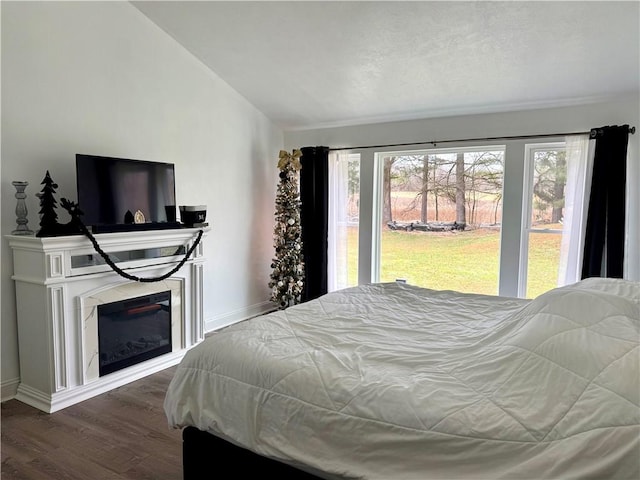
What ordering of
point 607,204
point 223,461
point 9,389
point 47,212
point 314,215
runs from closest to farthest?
point 223,461 < point 47,212 < point 9,389 < point 607,204 < point 314,215

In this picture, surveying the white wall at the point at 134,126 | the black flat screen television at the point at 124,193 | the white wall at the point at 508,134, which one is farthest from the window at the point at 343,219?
the black flat screen television at the point at 124,193

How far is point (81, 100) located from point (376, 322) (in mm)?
2971

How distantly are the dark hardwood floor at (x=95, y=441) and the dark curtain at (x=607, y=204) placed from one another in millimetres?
3712

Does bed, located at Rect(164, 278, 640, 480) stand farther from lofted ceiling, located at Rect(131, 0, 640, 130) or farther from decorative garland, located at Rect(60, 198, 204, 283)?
lofted ceiling, located at Rect(131, 0, 640, 130)

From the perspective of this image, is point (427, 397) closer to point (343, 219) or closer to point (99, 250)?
point (99, 250)

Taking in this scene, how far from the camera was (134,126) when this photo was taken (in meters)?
3.79

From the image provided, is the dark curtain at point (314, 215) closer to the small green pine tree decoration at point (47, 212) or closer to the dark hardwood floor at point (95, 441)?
the dark hardwood floor at point (95, 441)

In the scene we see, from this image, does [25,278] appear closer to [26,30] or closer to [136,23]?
[26,30]

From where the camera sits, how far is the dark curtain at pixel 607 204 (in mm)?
3617

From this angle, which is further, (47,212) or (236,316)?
(236,316)

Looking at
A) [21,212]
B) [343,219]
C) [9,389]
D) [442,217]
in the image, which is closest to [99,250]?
[21,212]

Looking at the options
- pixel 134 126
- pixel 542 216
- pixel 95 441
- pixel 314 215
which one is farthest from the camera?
pixel 314 215

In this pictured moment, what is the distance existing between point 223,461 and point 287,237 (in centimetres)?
341

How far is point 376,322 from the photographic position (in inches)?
88.4
